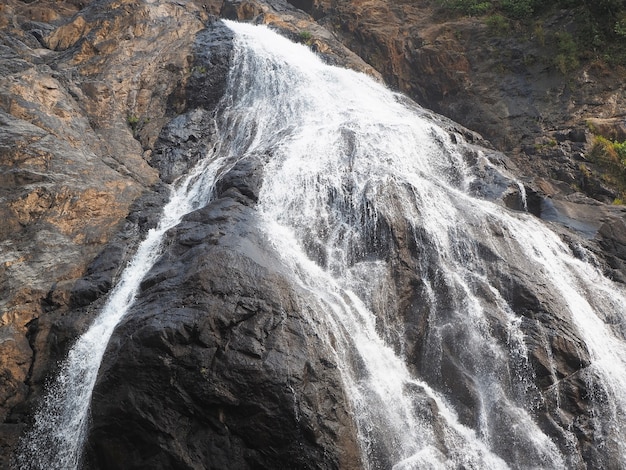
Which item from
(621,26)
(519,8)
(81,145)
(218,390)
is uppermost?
(621,26)

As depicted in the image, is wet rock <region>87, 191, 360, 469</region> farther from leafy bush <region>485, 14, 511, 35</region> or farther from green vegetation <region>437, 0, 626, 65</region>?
leafy bush <region>485, 14, 511, 35</region>

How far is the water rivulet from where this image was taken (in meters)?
8.24

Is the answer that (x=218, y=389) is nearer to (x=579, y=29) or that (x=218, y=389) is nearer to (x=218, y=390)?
(x=218, y=390)

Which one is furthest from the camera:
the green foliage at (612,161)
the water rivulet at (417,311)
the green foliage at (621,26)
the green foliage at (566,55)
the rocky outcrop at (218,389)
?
the green foliage at (566,55)

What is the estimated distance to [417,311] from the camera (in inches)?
410

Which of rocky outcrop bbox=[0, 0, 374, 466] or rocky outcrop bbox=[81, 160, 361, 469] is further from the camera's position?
rocky outcrop bbox=[0, 0, 374, 466]

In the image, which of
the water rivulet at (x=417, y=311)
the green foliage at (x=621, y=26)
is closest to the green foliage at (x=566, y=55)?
the green foliage at (x=621, y=26)

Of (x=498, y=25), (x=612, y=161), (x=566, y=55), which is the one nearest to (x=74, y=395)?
(x=612, y=161)

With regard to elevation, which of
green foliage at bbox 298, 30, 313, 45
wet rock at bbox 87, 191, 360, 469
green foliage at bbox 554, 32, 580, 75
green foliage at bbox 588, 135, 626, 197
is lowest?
wet rock at bbox 87, 191, 360, 469

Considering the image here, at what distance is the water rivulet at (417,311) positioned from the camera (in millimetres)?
8242

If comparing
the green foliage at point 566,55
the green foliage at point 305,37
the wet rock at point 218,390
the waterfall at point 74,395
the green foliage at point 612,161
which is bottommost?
the waterfall at point 74,395

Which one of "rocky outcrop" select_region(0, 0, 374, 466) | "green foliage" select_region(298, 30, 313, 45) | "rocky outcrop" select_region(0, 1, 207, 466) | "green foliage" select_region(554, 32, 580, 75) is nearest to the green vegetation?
"green foliage" select_region(554, 32, 580, 75)

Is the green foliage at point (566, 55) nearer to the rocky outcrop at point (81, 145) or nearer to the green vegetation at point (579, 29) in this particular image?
the green vegetation at point (579, 29)

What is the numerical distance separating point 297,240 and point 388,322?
3.07 meters
